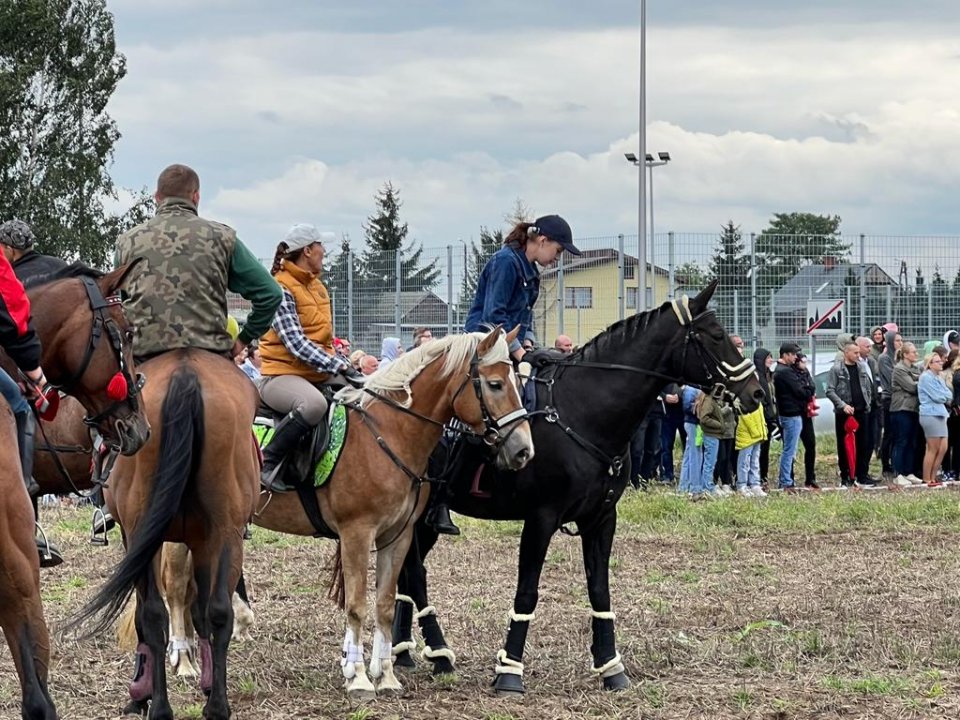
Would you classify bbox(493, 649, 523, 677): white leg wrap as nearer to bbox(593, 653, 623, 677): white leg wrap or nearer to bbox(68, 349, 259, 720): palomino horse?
bbox(593, 653, 623, 677): white leg wrap

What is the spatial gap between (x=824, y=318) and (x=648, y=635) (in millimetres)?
14572

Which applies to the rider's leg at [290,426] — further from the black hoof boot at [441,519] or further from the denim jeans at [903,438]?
the denim jeans at [903,438]

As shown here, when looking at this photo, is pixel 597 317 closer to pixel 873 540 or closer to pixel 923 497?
pixel 923 497

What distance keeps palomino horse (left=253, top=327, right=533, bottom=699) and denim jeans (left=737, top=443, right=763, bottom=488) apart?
1075 cm

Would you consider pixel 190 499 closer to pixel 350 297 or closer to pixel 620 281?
pixel 620 281

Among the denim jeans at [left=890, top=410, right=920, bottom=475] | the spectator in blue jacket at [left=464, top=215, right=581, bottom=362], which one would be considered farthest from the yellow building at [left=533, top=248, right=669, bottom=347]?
the spectator in blue jacket at [left=464, top=215, right=581, bottom=362]

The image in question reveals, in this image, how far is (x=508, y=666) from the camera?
7.64 m

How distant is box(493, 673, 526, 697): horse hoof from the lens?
753 centimetres

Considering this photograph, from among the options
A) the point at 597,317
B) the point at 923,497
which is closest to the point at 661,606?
the point at 923,497

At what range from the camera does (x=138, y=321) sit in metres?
6.82

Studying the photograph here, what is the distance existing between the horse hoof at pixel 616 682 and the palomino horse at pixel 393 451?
46.4 inches

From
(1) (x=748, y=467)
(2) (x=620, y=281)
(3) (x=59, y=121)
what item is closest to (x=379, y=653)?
(1) (x=748, y=467)

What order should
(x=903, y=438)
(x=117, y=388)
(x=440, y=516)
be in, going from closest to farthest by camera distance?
(x=117, y=388) → (x=440, y=516) → (x=903, y=438)

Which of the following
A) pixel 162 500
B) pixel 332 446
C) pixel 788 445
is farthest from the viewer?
pixel 788 445
